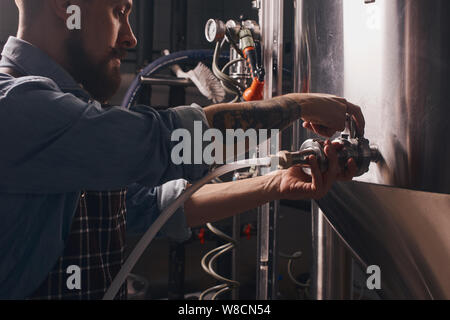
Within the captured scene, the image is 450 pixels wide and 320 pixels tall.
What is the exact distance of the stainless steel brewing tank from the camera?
1.54 ft

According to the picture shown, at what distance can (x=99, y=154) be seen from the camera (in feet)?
1.49

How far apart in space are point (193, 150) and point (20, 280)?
1.00 ft

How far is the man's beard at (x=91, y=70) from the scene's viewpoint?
625 millimetres

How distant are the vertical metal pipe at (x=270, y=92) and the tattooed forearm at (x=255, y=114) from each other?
27 centimetres

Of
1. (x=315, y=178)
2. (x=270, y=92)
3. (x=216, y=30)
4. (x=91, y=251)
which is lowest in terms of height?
(x=91, y=251)

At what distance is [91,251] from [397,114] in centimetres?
48

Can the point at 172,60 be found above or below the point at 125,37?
above

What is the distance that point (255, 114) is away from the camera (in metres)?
0.54

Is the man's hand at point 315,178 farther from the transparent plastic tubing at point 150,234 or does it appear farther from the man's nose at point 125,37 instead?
the man's nose at point 125,37

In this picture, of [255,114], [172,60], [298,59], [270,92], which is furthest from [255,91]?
[172,60]

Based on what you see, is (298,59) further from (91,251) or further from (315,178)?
(91,251)

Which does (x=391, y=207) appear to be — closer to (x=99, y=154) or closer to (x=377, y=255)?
(x=377, y=255)

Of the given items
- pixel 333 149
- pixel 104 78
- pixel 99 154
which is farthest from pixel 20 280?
pixel 333 149

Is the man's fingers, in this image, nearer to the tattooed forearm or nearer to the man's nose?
the tattooed forearm
